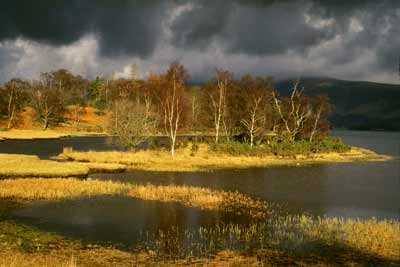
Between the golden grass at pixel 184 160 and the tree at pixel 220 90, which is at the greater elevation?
the tree at pixel 220 90

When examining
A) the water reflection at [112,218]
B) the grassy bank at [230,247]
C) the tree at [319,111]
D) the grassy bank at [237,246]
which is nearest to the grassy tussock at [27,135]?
the tree at [319,111]

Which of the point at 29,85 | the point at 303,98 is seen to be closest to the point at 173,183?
the point at 303,98

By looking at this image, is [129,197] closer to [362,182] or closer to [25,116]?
[362,182]

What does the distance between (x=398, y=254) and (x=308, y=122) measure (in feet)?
249

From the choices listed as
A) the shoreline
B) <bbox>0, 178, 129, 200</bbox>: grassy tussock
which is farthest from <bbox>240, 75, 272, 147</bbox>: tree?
<bbox>0, 178, 129, 200</bbox>: grassy tussock

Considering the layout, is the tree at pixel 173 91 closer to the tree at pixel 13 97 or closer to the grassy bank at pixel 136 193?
the grassy bank at pixel 136 193

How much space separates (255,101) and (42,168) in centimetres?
4462

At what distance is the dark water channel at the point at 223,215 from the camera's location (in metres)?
28.8

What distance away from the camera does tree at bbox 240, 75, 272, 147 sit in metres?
85.3

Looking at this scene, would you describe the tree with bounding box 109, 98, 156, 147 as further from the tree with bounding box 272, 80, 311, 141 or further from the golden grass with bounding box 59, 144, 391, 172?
the tree with bounding box 272, 80, 311, 141

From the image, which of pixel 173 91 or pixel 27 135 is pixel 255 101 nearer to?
pixel 173 91

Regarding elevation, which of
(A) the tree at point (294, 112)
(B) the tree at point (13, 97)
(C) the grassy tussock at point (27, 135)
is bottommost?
(C) the grassy tussock at point (27, 135)

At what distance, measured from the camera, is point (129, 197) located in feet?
127

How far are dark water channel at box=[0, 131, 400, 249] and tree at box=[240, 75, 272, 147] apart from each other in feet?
70.9
